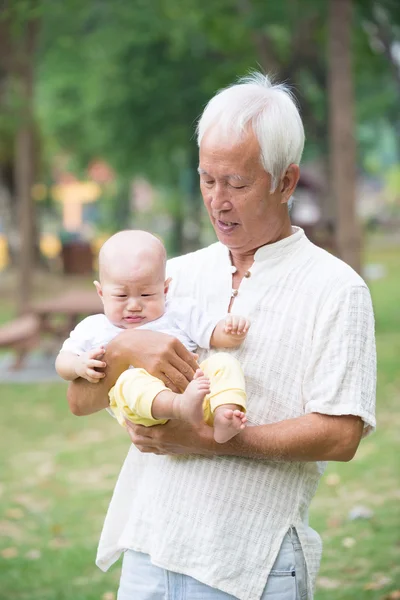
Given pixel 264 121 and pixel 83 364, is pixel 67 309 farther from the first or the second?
pixel 264 121

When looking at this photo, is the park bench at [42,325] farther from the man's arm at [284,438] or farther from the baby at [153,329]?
the man's arm at [284,438]

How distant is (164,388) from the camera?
8.56ft

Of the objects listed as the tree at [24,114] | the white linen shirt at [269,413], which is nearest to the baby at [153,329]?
the white linen shirt at [269,413]

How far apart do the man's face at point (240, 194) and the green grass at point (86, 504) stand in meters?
3.42

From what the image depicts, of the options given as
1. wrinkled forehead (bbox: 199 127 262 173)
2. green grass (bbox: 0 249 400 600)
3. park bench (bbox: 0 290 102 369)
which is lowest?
park bench (bbox: 0 290 102 369)

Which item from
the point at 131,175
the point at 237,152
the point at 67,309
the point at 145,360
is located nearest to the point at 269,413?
the point at 145,360

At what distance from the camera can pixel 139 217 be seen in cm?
5500

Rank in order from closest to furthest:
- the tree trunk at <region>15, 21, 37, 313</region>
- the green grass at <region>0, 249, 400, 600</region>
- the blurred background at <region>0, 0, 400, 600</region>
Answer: the green grass at <region>0, 249, 400, 600</region> < the blurred background at <region>0, 0, 400, 600</region> < the tree trunk at <region>15, 21, 37, 313</region>

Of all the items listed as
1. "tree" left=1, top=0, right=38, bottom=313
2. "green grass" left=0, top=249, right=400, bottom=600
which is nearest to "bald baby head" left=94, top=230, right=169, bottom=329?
"green grass" left=0, top=249, right=400, bottom=600

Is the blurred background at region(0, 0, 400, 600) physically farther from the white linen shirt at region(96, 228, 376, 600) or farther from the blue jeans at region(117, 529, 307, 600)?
the blue jeans at region(117, 529, 307, 600)

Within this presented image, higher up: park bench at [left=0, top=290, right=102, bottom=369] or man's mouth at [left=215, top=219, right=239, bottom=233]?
man's mouth at [left=215, top=219, right=239, bottom=233]

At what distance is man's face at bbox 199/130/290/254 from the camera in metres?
2.68

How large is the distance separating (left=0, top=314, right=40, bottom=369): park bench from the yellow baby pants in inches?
384

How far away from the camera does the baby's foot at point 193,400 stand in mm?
2529
